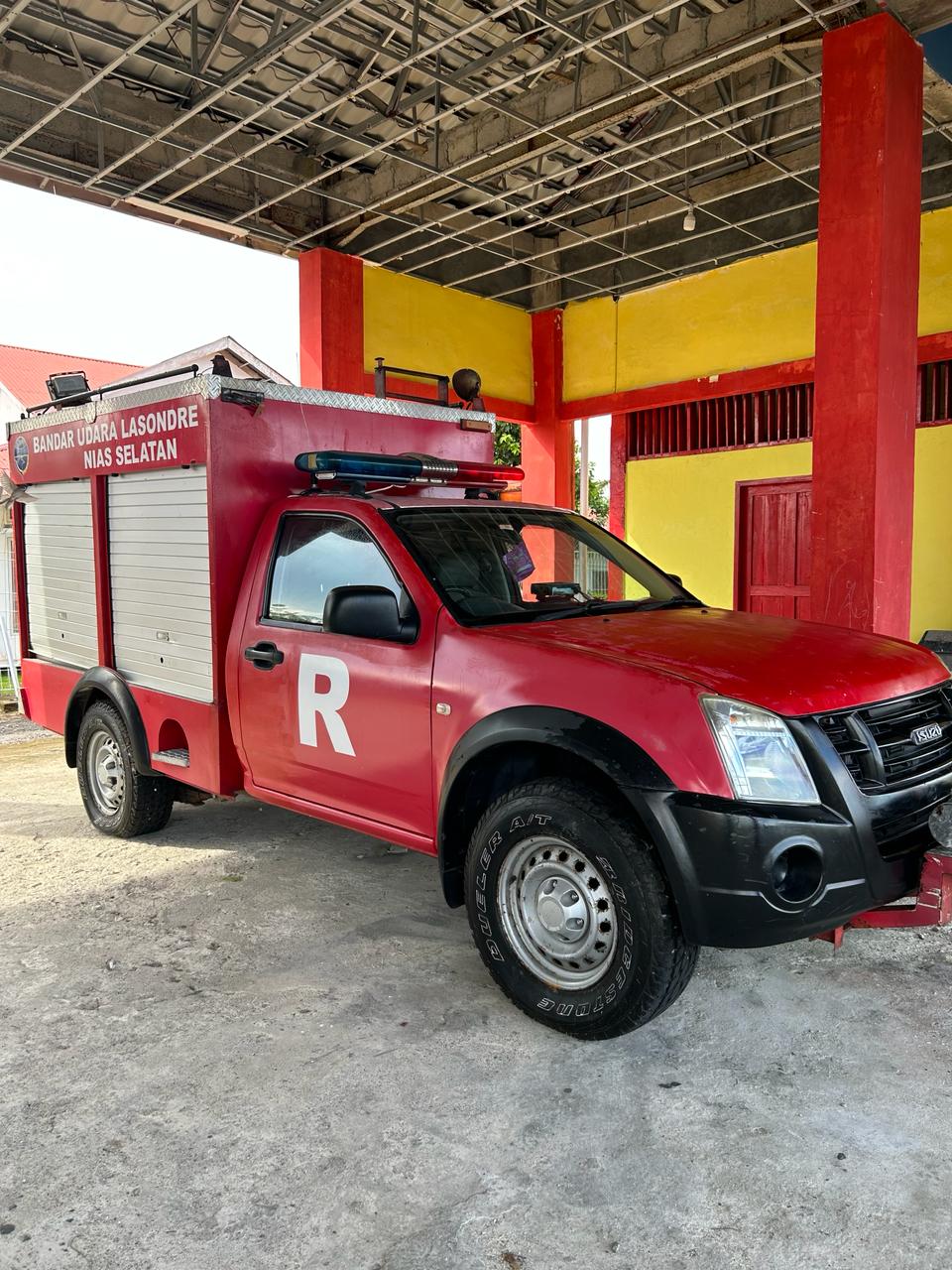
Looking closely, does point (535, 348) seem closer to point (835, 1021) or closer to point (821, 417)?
point (821, 417)

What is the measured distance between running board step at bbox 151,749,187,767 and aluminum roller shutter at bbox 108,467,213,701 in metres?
0.33

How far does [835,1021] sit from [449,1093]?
1.44 meters

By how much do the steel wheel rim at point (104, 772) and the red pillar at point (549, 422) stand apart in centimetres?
942

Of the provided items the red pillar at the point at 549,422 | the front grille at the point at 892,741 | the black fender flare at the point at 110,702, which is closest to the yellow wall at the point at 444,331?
the red pillar at the point at 549,422

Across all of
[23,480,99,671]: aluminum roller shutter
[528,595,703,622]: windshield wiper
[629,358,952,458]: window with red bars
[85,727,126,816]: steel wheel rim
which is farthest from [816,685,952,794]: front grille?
[629,358,952,458]: window with red bars

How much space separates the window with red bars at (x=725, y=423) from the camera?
12102 millimetres

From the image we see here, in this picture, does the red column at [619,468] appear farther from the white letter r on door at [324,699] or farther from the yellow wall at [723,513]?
the white letter r on door at [324,699]

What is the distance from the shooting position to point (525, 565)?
442cm

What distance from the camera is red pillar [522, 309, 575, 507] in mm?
14180

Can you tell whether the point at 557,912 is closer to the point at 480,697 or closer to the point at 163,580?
the point at 480,697

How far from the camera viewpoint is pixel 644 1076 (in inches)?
120

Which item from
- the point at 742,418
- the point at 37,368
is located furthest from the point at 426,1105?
the point at 37,368

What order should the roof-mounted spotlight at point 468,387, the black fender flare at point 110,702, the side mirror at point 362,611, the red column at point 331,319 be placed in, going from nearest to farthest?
the side mirror at point 362,611
the black fender flare at point 110,702
the roof-mounted spotlight at point 468,387
the red column at point 331,319

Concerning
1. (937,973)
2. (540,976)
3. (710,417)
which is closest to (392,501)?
(540,976)
